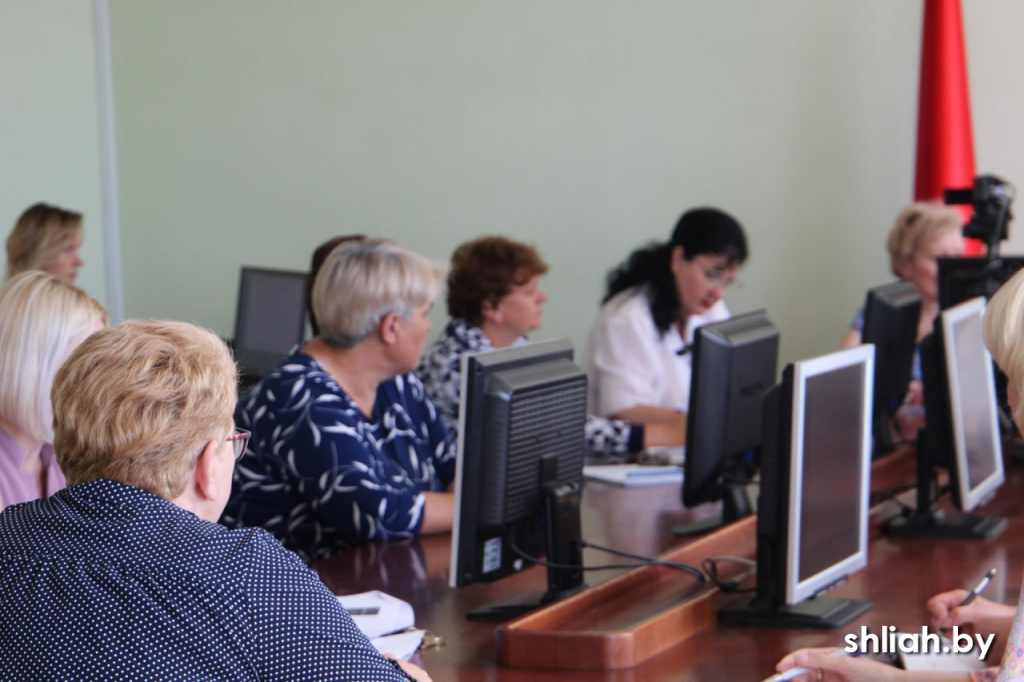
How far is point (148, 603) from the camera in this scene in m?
1.36

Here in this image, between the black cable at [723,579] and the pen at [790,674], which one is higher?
the pen at [790,674]

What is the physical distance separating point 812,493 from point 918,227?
2697 mm

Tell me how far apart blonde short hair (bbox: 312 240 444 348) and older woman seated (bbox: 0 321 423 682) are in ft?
4.41

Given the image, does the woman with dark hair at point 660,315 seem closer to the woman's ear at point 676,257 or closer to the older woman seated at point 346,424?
the woman's ear at point 676,257

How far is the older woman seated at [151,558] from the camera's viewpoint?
1.36 meters

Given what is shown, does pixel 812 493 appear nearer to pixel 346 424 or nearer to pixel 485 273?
pixel 346 424

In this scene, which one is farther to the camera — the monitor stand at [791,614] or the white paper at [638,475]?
the white paper at [638,475]

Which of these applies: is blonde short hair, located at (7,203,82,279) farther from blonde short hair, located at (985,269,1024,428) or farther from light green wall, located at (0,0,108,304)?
blonde short hair, located at (985,269,1024,428)

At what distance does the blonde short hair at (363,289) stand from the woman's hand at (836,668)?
1.38 metres

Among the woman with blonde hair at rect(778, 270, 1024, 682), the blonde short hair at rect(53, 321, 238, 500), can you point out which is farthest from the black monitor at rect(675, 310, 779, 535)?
the blonde short hair at rect(53, 321, 238, 500)

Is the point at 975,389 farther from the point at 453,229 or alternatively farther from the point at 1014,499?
the point at 453,229

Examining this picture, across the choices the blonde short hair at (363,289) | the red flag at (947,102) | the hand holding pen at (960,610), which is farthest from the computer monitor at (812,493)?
the red flag at (947,102)

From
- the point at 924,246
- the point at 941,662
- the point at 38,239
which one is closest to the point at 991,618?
the point at 941,662

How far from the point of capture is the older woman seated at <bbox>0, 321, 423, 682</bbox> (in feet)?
4.45
